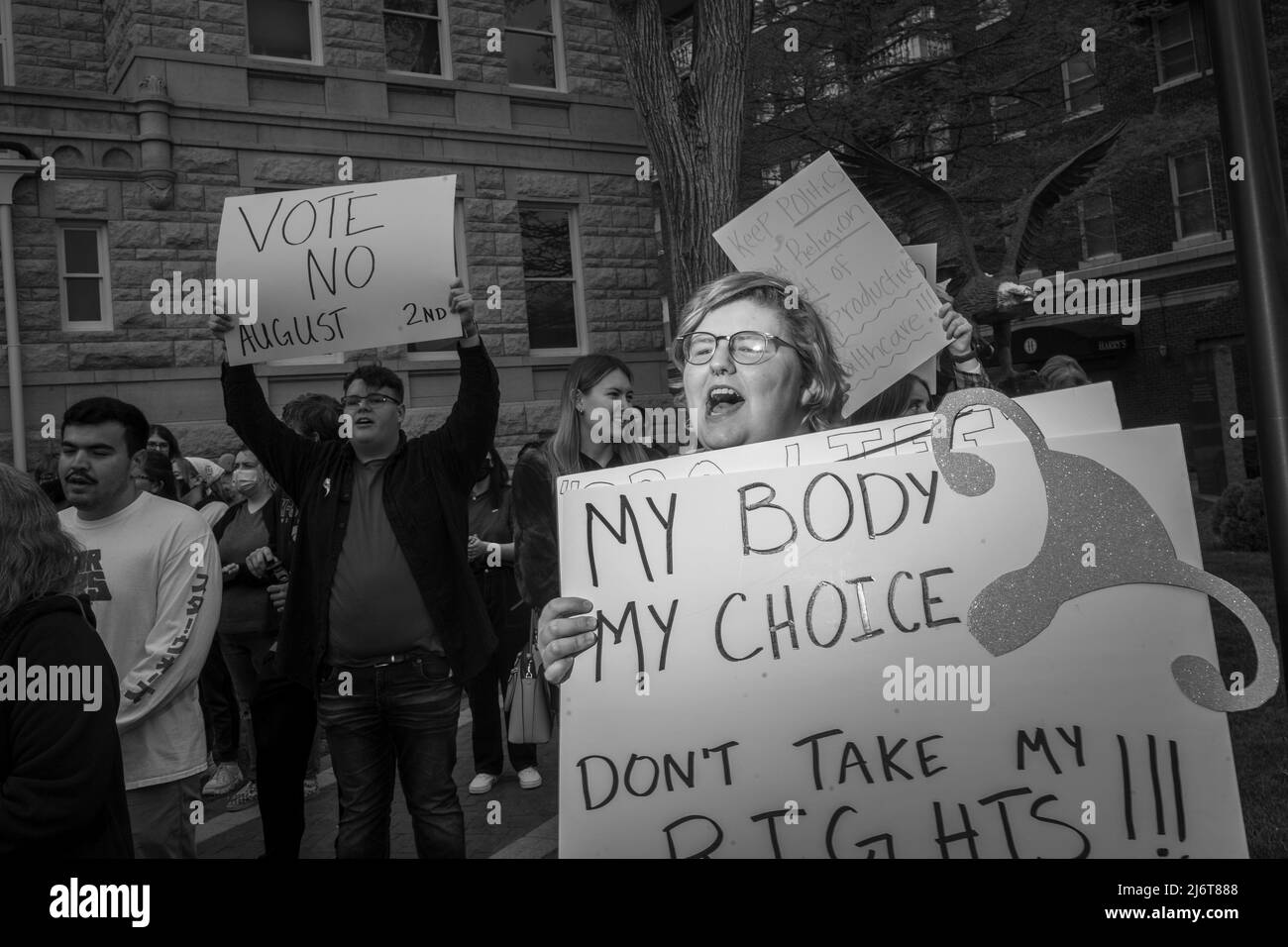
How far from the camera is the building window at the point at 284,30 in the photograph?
1109cm

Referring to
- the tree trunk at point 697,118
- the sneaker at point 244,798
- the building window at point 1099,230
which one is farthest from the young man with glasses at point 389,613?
the building window at point 1099,230

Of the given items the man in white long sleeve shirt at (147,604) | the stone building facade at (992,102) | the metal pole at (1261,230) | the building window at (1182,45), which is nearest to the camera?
the man in white long sleeve shirt at (147,604)

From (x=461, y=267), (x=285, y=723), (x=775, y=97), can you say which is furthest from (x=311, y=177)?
(x=285, y=723)

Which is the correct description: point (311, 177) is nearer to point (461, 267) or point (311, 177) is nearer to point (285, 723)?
point (461, 267)

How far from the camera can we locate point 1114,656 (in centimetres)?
143

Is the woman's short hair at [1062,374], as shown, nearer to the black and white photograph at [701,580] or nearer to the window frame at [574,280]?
the black and white photograph at [701,580]

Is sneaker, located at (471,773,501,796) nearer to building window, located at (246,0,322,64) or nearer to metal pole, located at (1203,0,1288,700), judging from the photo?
metal pole, located at (1203,0,1288,700)

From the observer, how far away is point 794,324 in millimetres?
1946

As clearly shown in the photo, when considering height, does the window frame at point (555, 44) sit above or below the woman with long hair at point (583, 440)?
above

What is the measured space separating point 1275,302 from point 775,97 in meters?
5.88

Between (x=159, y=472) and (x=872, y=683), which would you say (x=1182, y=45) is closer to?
(x=159, y=472)

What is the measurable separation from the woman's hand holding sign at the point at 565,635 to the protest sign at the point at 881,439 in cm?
21

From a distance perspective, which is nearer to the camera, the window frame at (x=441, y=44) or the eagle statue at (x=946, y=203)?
the eagle statue at (x=946, y=203)

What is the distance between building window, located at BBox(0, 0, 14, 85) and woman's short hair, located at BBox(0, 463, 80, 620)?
9.58 metres
